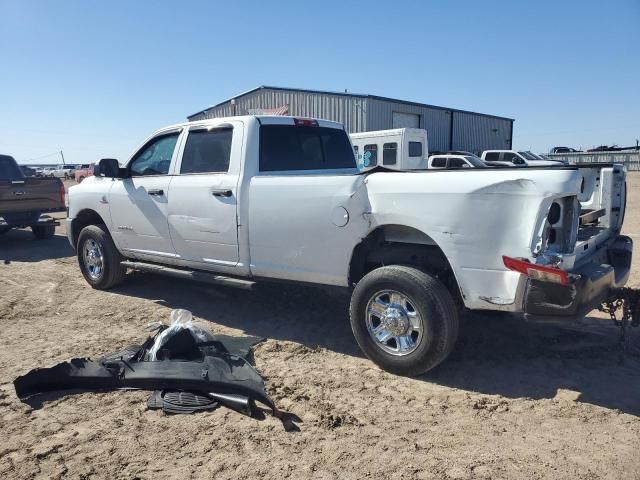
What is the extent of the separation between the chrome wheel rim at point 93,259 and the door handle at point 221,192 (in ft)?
7.58

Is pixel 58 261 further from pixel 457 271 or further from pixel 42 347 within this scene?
pixel 457 271

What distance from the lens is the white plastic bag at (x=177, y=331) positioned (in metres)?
3.87

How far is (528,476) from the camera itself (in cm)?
259

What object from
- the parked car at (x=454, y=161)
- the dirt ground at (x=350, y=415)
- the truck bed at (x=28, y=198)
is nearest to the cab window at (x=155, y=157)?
the dirt ground at (x=350, y=415)

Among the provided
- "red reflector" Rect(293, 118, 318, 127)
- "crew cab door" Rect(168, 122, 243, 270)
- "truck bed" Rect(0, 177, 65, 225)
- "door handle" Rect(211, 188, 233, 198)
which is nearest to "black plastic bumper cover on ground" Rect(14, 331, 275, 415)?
"crew cab door" Rect(168, 122, 243, 270)

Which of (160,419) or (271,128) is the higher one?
(271,128)

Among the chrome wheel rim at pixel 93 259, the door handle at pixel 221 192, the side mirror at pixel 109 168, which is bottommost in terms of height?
the chrome wheel rim at pixel 93 259

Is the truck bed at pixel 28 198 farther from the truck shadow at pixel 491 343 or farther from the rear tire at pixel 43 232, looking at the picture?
the truck shadow at pixel 491 343

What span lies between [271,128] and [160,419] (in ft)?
9.47

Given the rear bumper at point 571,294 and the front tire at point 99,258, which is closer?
the rear bumper at point 571,294

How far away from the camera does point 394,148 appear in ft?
55.5

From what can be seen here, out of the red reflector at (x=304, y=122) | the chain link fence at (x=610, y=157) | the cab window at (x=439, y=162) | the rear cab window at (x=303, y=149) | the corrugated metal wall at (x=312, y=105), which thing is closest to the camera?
the rear cab window at (x=303, y=149)

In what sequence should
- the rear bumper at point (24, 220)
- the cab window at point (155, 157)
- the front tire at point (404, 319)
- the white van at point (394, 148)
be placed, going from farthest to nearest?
the white van at point (394, 148)
the rear bumper at point (24, 220)
the cab window at point (155, 157)
the front tire at point (404, 319)

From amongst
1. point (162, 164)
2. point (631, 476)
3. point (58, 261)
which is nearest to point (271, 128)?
point (162, 164)
